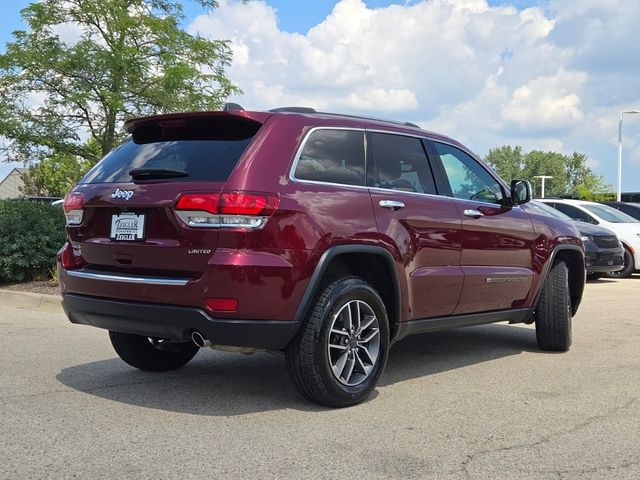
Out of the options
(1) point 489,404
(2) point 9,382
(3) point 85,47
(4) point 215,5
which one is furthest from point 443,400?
(4) point 215,5

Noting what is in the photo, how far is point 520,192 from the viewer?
6141mm

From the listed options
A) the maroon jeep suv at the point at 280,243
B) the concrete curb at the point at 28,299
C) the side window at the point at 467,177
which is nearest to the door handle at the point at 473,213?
the maroon jeep suv at the point at 280,243

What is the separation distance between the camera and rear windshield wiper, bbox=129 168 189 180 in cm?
432

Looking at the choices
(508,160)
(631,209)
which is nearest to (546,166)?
(508,160)

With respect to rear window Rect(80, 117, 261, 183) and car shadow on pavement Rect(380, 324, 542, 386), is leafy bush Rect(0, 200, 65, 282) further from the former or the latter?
rear window Rect(80, 117, 261, 183)

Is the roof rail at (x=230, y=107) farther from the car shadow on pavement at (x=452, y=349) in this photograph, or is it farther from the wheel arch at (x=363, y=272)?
the car shadow on pavement at (x=452, y=349)

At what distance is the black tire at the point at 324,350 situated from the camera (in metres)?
4.28

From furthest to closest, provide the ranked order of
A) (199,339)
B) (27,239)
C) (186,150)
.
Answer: (27,239), (186,150), (199,339)

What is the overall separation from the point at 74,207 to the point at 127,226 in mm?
601

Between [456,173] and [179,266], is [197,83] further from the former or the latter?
[179,266]

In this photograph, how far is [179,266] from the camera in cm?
412

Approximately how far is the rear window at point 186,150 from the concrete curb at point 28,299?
17.3ft

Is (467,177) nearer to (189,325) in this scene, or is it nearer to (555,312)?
(555,312)

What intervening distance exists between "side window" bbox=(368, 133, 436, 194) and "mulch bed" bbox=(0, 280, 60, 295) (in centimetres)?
661
